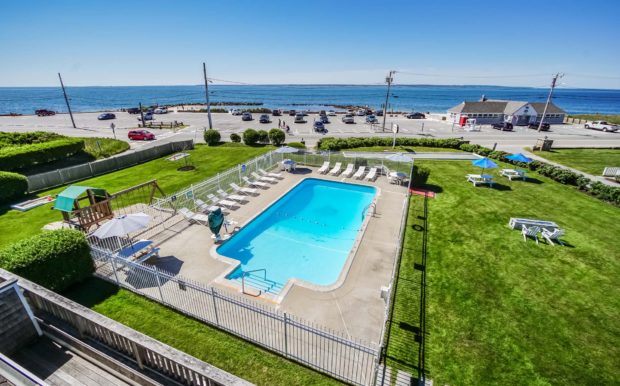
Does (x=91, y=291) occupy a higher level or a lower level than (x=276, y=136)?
lower

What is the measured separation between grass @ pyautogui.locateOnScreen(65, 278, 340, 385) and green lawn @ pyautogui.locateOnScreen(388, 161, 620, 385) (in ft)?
10.6

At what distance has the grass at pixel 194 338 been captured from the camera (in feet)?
24.5

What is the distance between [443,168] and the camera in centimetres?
2616

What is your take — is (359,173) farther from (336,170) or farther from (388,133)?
(388,133)

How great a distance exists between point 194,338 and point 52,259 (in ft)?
18.7

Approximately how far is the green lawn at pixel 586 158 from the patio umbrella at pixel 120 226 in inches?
1395

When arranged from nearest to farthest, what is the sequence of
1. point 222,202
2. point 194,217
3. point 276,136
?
1. point 194,217
2. point 222,202
3. point 276,136

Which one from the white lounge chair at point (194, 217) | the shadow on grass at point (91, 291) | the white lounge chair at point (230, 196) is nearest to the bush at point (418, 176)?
the white lounge chair at point (230, 196)

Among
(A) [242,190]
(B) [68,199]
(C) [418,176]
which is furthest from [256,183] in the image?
(C) [418,176]

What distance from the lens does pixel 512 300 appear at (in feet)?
34.7

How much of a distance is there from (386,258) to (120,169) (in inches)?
1006

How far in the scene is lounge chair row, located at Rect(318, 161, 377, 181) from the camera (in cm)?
2278

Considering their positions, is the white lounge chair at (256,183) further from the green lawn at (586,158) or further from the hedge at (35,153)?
the green lawn at (586,158)

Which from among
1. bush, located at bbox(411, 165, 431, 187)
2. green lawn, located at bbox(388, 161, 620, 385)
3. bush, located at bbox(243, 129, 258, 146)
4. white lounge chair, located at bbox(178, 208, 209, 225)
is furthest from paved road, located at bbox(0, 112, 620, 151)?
white lounge chair, located at bbox(178, 208, 209, 225)
